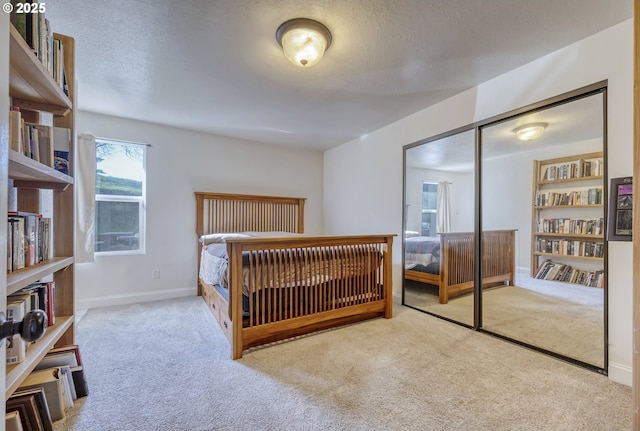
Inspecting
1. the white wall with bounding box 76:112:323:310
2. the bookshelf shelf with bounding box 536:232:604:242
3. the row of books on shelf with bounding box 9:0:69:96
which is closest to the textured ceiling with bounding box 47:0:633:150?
the row of books on shelf with bounding box 9:0:69:96

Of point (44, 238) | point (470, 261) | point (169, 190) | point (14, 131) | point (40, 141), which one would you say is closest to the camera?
point (14, 131)

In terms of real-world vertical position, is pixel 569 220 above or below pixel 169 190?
below

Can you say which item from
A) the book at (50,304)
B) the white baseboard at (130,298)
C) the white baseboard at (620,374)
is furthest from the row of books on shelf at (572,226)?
the white baseboard at (130,298)

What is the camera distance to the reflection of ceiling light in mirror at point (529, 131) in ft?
7.50

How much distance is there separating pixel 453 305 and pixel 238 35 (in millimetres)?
3127

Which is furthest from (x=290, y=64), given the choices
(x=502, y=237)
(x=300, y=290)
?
(x=502, y=237)

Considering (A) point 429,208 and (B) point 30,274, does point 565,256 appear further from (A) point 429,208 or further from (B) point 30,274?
(B) point 30,274

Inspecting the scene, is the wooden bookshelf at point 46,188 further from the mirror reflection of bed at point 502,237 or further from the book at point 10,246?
the mirror reflection of bed at point 502,237

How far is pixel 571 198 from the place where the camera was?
216 centimetres

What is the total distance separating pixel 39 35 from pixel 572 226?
11.5 feet

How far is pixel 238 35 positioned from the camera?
1.88 meters

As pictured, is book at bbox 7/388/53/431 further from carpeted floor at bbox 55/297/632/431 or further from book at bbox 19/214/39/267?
book at bbox 19/214/39/267

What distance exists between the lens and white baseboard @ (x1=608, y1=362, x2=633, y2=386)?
1.72m

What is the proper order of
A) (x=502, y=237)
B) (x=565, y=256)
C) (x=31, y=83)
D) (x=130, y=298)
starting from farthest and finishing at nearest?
1. (x=130, y=298)
2. (x=502, y=237)
3. (x=565, y=256)
4. (x=31, y=83)
